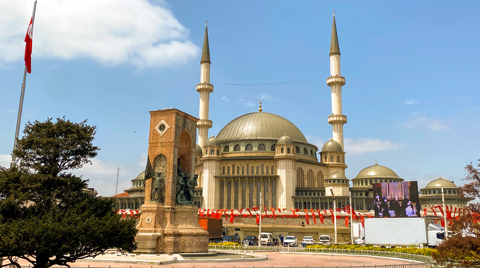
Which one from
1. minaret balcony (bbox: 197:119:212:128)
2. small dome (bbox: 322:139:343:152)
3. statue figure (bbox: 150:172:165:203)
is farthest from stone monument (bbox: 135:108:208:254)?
small dome (bbox: 322:139:343:152)

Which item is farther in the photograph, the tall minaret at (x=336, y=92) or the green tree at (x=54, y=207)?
the tall minaret at (x=336, y=92)

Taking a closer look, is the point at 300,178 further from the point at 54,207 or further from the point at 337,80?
the point at 54,207

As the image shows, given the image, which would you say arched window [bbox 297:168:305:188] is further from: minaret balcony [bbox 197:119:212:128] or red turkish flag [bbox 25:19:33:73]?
red turkish flag [bbox 25:19:33:73]

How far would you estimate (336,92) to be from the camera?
3182 inches

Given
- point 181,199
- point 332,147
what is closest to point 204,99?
point 332,147

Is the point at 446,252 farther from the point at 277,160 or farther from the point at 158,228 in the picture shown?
the point at 277,160

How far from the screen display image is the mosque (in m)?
5.37

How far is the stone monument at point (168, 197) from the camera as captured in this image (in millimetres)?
25025

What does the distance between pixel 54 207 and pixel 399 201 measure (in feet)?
190

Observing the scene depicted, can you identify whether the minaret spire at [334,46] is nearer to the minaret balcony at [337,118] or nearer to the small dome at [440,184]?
the minaret balcony at [337,118]

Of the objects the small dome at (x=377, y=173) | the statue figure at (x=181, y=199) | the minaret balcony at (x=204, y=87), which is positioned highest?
the minaret balcony at (x=204, y=87)

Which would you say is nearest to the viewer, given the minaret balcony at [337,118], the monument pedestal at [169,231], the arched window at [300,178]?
the monument pedestal at [169,231]

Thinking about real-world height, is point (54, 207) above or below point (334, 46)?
below

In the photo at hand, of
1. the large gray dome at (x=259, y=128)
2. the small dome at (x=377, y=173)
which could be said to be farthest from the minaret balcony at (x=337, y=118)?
the small dome at (x=377, y=173)
